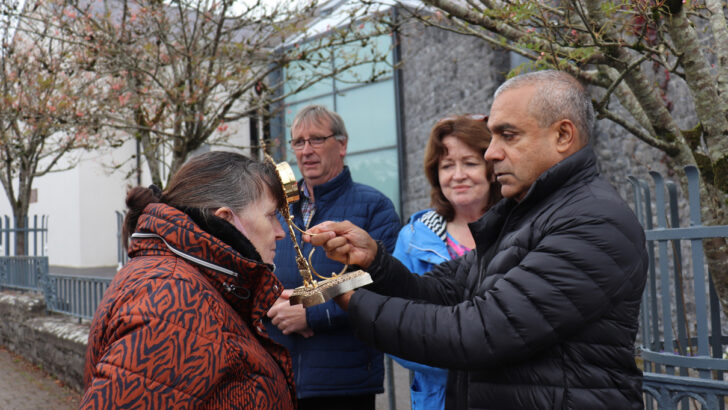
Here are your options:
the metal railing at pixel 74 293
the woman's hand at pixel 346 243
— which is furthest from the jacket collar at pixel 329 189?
the metal railing at pixel 74 293

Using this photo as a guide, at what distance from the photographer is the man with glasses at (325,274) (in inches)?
115

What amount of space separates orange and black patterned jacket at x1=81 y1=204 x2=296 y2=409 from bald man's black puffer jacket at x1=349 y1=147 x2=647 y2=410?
0.30 m

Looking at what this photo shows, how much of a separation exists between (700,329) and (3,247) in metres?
10.8

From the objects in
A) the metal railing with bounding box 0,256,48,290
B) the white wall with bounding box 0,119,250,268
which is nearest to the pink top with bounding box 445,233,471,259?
the metal railing with bounding box 0,256,48,290

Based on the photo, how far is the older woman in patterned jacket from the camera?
4.58 feet

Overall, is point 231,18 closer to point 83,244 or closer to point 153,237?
point 153,237

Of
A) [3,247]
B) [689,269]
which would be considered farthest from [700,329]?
[3,247]

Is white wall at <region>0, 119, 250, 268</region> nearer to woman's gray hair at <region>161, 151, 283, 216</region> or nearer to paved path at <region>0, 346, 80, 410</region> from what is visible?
paved path at <region>0, 346, 80, 410</region>

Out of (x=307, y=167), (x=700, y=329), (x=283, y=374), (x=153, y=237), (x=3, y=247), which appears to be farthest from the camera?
(x=3, y=247)

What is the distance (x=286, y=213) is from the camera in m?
2.07

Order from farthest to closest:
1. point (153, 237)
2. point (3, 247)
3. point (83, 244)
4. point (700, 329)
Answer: point (83, 244)
point (3, 247)
point (700, 329)
point (153, 237)

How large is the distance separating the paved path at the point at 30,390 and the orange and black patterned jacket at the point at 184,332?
221 inches

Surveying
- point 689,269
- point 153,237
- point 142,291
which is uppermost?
point 153,237

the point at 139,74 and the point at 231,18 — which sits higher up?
the point at 231,18
